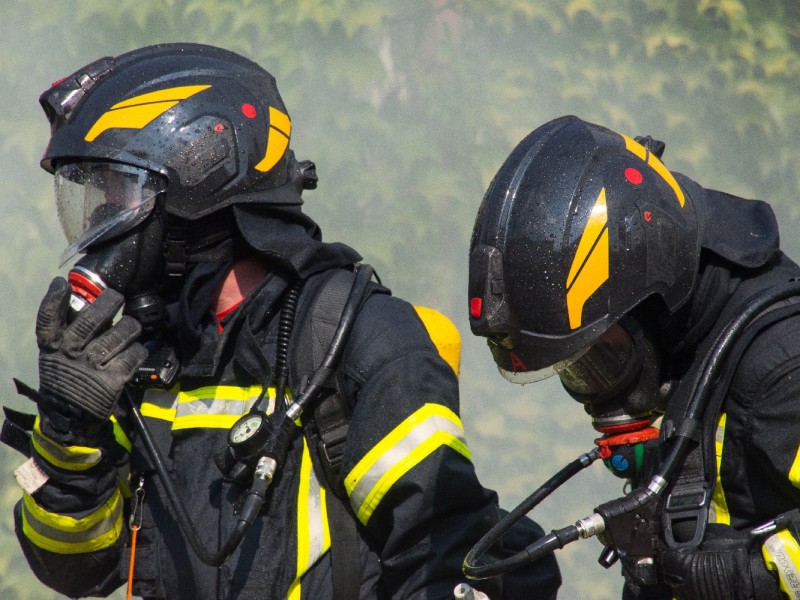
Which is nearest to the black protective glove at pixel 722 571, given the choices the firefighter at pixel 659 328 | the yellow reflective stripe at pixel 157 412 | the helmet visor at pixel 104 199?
the firefighter at pixel 659 328

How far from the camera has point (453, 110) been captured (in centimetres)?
565

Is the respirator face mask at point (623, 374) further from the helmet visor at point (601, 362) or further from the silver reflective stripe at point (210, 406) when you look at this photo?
the silver reflective stripe at point (210, 406)

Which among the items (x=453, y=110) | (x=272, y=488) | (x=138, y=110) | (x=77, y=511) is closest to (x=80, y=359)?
(x=77, y=511)

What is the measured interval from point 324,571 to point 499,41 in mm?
3691

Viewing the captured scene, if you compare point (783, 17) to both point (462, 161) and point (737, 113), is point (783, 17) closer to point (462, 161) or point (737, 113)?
point (737, 113)

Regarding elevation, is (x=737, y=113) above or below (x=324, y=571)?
above

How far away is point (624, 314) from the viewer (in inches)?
97.2

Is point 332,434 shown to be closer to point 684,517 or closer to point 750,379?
point 684,517

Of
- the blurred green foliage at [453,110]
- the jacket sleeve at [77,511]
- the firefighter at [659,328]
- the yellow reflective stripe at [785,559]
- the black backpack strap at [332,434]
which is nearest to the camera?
the yellow reflective stripe at [785,559]

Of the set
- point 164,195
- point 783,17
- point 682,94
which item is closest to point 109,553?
point 164,195

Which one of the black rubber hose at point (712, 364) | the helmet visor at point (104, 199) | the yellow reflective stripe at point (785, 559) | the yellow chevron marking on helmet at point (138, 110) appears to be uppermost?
the yellow chevron marking on helmet at point (138, 110)

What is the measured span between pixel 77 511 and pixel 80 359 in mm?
398

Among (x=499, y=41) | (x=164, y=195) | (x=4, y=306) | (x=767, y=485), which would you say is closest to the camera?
(x=767, y=485)

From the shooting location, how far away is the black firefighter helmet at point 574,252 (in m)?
2.42
